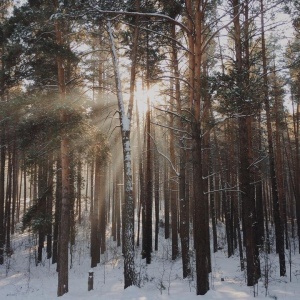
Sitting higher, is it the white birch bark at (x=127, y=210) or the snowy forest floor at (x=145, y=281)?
the white birch bark at (x=127, y=210)

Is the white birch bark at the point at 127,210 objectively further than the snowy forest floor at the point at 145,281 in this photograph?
Yes

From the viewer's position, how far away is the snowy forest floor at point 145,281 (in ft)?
28.9

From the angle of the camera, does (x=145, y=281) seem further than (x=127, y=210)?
Yes

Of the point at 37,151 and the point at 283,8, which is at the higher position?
the point at 283,8

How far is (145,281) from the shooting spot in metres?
11.2

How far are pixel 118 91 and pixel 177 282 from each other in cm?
773

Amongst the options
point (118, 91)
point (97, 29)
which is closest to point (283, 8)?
point (118, 91)

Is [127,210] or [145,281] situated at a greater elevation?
[127,210]

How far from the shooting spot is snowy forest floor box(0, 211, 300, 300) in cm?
880

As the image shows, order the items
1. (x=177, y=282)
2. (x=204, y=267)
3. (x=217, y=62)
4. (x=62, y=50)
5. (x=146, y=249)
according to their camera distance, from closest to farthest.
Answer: (x=204, y=267) → (x=62, y=50) → (x=177, y=282) → (x=146, y=249) → (x=217, y=62)

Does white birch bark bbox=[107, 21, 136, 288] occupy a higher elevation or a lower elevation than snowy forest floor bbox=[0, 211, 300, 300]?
higher

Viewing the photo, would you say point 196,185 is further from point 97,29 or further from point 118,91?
point 97,29

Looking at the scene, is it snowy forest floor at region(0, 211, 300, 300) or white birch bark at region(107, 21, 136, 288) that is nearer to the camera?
snowy forest floor at region(0, 211, 300, 300)

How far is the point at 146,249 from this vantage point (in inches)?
642
